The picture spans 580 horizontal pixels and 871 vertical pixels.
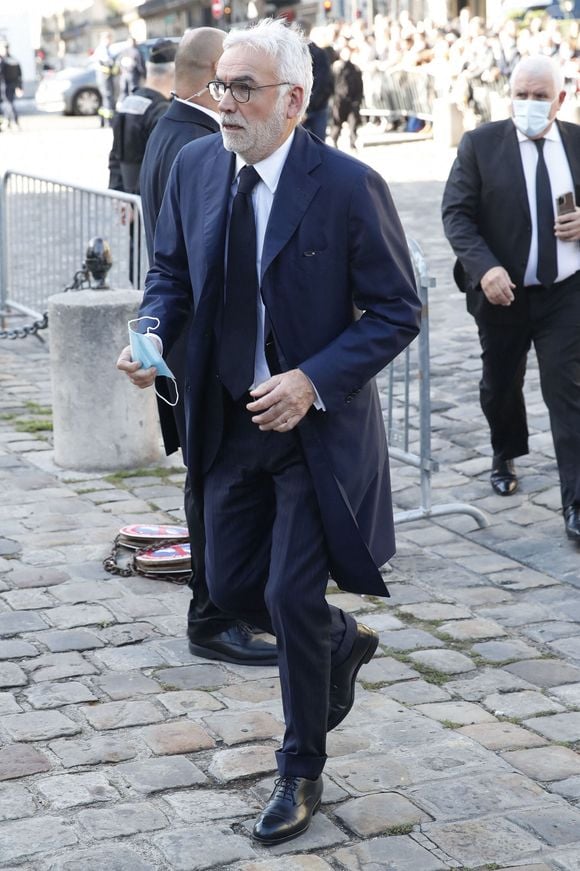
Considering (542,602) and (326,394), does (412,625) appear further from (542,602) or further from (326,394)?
(326,394)

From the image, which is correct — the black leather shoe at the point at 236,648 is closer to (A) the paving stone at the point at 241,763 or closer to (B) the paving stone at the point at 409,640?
(B) the paving stone at the point at 409,640

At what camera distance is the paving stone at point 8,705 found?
15.1 ft

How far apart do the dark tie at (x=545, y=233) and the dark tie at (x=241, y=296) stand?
2915 millimetres

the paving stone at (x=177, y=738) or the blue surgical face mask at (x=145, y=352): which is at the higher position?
the blue surgical face mask at (x=145, y=352)

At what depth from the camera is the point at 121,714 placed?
4578 millimetres

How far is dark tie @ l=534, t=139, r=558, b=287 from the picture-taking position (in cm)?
645

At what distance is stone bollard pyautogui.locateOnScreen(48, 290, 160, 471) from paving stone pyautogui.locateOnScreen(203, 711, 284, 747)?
3170 mm

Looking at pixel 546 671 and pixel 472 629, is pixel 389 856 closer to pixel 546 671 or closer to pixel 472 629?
pixel 546 671

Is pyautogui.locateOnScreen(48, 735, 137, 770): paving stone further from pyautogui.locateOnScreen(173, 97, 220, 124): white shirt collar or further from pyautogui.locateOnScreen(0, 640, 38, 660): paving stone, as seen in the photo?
pyautogui.locateOnScreen(173, 97, 220, 124): white shirt collar

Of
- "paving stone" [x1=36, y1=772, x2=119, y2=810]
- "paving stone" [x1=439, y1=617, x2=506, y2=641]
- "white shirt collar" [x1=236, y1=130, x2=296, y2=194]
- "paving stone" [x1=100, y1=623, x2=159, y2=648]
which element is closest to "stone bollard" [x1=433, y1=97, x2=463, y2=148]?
"paving stone" [x1=439, y1=617, x2=506, y2=641]

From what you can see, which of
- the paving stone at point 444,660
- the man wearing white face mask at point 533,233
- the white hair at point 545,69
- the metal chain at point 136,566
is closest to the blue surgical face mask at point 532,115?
the man wearing white face mask at point 533,233

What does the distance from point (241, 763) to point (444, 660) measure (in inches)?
43.3

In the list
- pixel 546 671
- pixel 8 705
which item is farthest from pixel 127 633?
pixel 546 671

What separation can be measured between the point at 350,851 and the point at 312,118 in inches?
600
